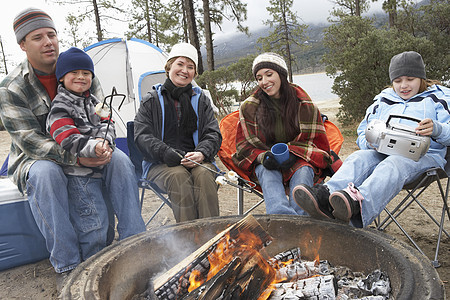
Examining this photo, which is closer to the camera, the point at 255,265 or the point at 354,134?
the point at 255,265

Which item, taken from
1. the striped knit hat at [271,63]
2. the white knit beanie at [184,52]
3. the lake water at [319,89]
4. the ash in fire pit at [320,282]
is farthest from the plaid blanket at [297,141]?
the lake water at [319,89]

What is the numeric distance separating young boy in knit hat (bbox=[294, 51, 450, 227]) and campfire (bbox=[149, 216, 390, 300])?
35 centimetres

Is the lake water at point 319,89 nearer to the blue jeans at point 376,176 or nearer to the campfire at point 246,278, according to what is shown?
the blue jeans at point 376,176

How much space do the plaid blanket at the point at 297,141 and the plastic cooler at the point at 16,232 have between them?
5.09 feet

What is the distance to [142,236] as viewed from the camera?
A: 1.83 meters

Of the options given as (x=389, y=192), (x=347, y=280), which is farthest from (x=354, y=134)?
(x=347, y=280)

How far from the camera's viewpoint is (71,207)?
2.32m

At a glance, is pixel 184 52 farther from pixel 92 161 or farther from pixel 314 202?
pixel 314 202

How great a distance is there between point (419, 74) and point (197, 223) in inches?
78.2

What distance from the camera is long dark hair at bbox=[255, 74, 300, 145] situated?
9.23 ft

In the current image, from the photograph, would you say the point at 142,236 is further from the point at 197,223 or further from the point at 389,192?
the point at 389,192

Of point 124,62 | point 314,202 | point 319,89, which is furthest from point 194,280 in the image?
point 319,89

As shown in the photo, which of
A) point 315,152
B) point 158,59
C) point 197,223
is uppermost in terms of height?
point 158,59

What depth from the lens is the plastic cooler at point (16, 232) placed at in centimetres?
241
